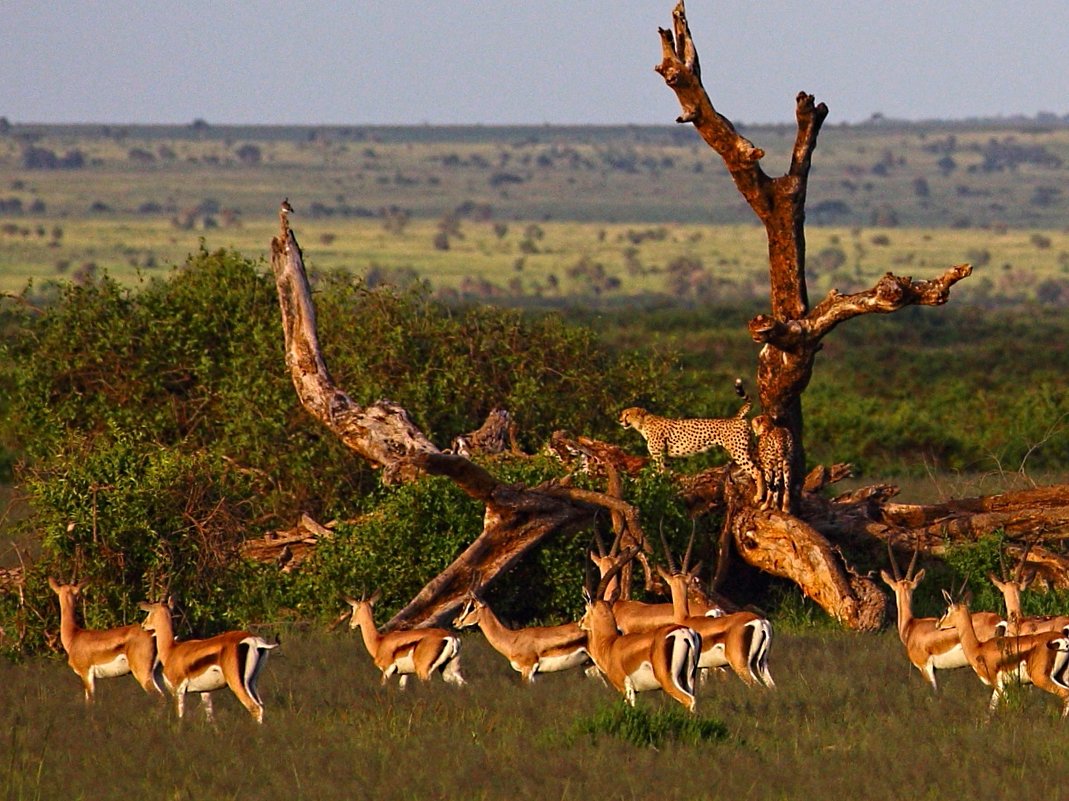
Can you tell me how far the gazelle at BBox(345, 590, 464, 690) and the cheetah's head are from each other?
27.9ft

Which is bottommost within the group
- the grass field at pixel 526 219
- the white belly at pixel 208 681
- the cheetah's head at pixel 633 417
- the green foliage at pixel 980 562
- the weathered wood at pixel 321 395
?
the grass field at pixel 526 219

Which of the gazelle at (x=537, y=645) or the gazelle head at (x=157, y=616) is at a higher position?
the gazelle head at (x=157, y=616)

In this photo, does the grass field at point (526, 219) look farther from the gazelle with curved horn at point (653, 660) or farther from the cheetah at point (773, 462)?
the gazelle with curved horn at point (653, 660)

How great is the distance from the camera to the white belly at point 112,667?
1351cm

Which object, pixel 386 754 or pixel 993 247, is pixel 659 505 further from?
pixel 993 247

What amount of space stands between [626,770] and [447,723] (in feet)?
5.90

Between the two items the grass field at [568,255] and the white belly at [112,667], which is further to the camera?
the grass field at [568,255]

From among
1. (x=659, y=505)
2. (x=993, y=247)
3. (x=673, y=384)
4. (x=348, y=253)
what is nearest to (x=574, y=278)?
(x=348, y=253)

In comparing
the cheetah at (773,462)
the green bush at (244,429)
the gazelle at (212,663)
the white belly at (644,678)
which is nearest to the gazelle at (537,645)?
the white belly at (644,678)

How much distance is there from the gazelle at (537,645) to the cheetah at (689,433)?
234 inches

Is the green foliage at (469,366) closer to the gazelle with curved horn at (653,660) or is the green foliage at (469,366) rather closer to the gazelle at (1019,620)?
the gazelle at (1019,620)

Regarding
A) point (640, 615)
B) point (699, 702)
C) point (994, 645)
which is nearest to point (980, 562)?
point (640, 615)

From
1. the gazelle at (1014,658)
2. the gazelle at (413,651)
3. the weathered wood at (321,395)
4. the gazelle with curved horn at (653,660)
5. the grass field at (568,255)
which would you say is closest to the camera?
the gazelle with curved horn at (653,660)

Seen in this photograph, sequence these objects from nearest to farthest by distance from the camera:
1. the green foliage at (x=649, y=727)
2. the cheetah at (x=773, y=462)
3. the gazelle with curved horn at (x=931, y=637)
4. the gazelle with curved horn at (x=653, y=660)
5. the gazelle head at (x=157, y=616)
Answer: the green foliage at (x=649, y=727) < the gazelle with curved horn at (x=653, y=660) < the gazelle head at (x=157, y=616) < the gazelle with curved horn at (x=931, y=637) < the cheetah at (x=773, y=462)
